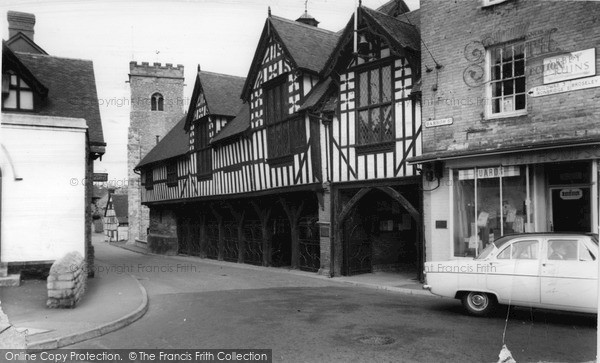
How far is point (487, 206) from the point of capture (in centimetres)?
1194

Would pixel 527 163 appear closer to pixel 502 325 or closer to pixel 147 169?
pixel 502 325

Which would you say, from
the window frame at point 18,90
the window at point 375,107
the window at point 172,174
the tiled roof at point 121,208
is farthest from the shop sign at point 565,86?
the tiled roof at point 121,208

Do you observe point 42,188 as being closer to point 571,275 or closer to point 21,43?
point 571,275

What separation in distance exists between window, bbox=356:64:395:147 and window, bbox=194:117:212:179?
37.0ft

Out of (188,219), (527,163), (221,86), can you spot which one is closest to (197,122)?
(221,86)

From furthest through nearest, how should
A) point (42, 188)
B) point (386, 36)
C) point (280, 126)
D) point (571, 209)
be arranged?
point (280, 126)
point (386, 36)
point (42, 188)
point (571, 209)

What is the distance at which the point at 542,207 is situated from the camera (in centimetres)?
1100

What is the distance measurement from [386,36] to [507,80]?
3662mm

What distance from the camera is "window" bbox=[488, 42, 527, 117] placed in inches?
447

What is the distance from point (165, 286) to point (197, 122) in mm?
12642

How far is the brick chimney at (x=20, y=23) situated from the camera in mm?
A: 24031

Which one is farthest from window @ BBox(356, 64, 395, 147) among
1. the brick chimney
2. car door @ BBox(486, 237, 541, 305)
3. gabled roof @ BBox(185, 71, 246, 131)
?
the brick chimney

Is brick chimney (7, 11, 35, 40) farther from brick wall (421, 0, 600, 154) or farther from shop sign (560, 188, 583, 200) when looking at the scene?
shop sign (560, 188, 583, 200)

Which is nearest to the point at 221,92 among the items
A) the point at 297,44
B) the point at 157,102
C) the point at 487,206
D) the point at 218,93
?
the point at 218,93
